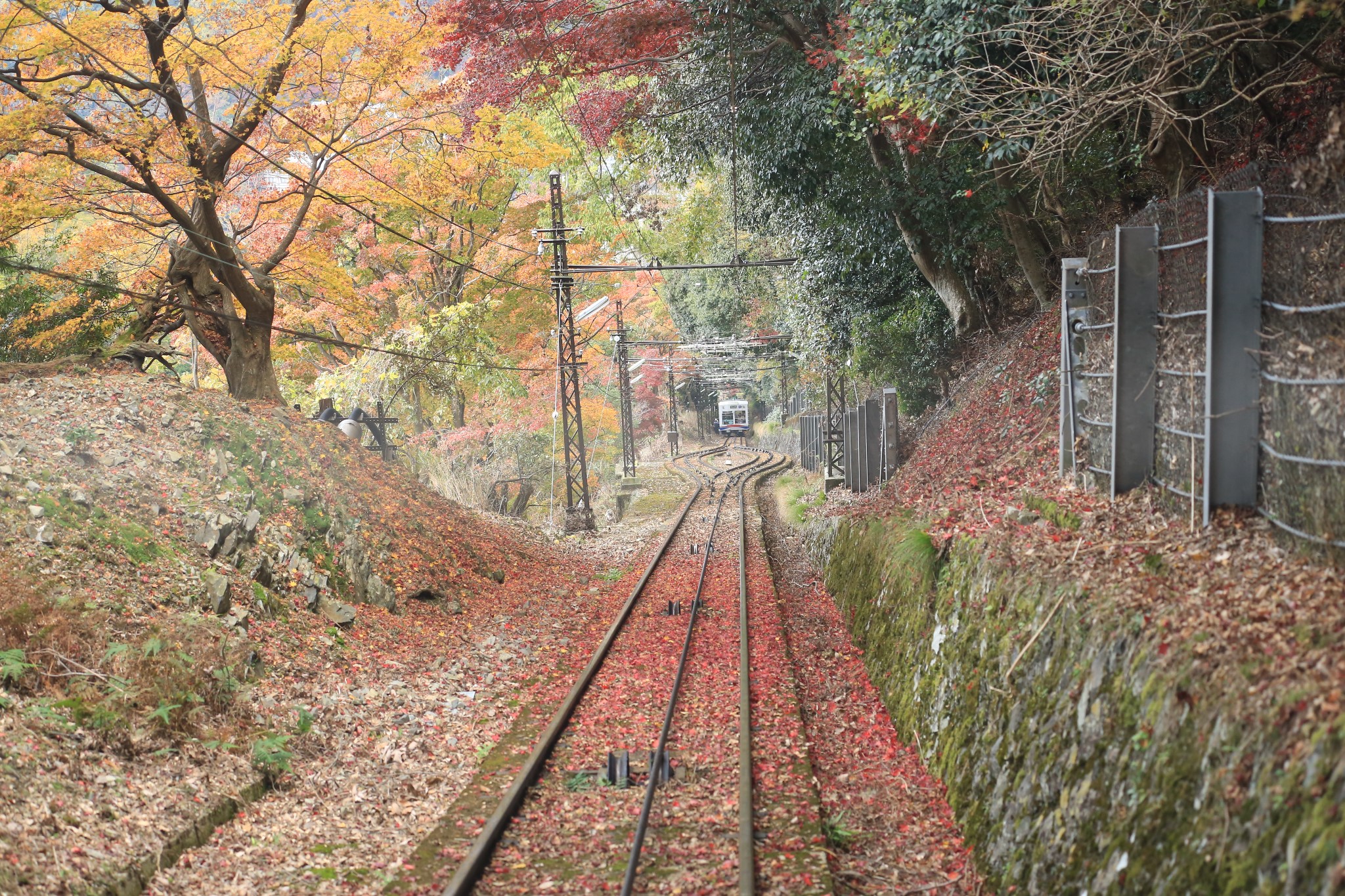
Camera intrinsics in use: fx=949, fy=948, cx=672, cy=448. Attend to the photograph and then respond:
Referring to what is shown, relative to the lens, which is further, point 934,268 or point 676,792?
point 934,268

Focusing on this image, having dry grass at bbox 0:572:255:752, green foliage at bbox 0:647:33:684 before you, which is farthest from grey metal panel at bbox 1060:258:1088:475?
green foliage at bbox 0:647:33:684

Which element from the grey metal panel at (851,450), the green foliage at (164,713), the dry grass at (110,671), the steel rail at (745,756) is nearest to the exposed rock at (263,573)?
the dry grass at (110,671)

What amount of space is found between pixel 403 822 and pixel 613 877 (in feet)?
5.82

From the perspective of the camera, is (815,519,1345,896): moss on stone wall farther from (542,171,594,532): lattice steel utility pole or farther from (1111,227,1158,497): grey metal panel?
(542,171,594,532): lattice steel utility pole

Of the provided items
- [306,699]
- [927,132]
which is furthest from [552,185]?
[306,699]

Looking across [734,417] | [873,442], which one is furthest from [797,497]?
[734,417]

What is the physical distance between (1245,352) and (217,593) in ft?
27.5

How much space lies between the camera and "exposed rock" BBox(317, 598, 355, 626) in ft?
34.2

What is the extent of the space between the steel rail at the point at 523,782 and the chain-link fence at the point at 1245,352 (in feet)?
15.3

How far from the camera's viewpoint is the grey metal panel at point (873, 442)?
62.5 ft

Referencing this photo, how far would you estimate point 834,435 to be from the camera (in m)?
24.8

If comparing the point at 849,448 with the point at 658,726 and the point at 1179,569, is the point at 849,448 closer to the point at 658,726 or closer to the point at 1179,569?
the point at 658,726

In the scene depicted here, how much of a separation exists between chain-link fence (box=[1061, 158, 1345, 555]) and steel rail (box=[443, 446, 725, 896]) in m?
4.66

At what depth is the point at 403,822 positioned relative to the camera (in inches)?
260
